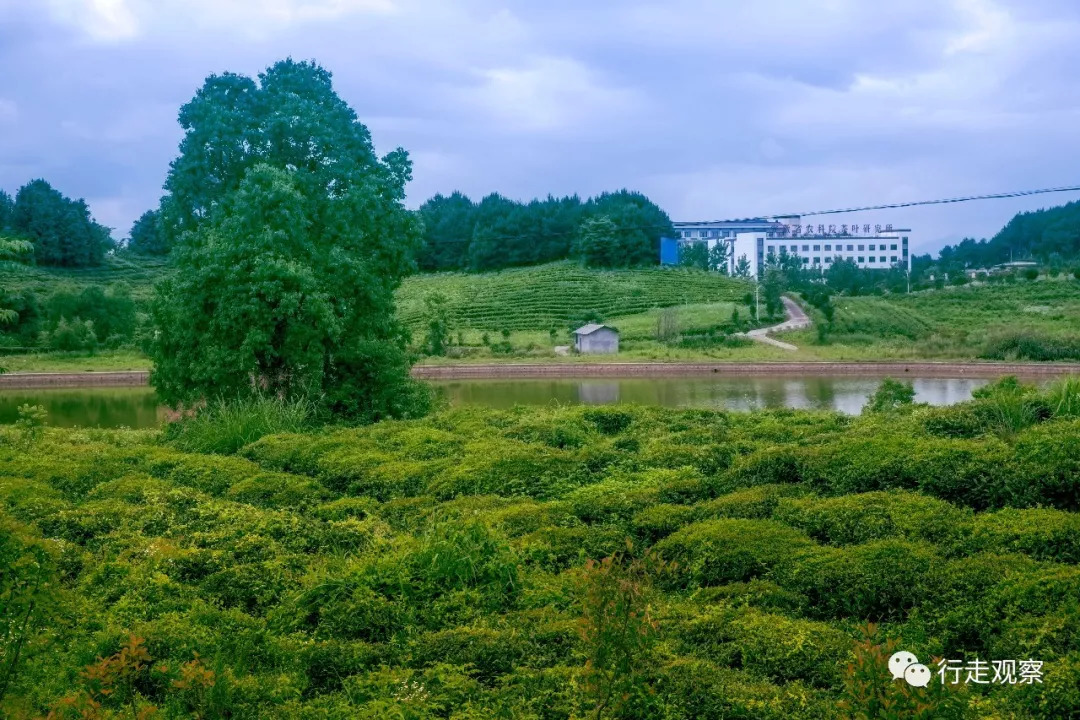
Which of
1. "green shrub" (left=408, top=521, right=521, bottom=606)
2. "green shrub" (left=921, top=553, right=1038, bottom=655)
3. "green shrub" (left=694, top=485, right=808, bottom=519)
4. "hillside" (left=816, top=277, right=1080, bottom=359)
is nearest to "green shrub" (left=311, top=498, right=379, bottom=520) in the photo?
"green shrub" (left=408, top=521, right=521, bottom=606)

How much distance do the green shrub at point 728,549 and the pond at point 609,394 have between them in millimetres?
14608

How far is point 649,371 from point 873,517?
27443 mm

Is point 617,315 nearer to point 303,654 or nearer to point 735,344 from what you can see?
point 735,344

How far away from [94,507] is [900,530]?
5.46 metres

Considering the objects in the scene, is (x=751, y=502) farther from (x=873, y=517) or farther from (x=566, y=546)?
(x=566, y=546)

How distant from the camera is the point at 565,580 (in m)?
5.23

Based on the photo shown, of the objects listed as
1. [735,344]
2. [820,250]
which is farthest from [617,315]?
[820,250]

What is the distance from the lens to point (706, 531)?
5.70 metres

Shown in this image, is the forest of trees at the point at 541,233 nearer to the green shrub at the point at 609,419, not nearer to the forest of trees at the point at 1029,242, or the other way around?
the forest of trees at the point at 1029,242

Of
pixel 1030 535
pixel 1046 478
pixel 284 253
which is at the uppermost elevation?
pixel 284 253

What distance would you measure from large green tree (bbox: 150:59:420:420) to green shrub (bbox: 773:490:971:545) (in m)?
7.94

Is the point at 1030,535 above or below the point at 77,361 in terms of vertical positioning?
above

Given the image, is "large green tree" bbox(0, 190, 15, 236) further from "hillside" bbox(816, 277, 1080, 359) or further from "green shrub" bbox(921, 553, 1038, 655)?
"green shrub" bbox(921, 553, 1038, 655)

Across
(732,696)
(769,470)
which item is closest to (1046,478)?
(769,470)
